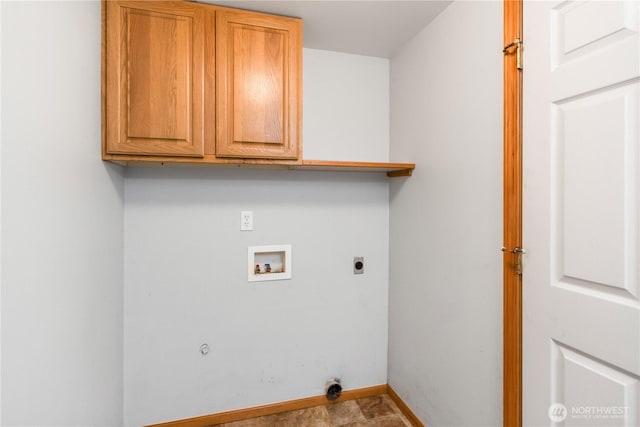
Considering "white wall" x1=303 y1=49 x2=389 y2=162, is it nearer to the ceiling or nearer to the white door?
the ceiling

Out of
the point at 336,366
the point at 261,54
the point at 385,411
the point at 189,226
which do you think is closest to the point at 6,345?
the point at 189,226

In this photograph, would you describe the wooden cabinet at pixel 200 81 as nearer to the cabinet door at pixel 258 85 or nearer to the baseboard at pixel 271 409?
the cabinet door at pixel 258 85

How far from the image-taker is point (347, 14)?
5.62 ft

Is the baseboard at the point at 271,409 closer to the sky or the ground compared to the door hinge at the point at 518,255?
closer to the ground

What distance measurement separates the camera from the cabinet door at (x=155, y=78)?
1.44 m

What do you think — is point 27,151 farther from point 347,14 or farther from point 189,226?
point 347,14

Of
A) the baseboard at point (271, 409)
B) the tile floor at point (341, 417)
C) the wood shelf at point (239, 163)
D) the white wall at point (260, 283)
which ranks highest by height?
the wood shelf at point (239, 163)

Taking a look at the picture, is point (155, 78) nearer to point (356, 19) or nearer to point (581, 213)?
point (356, 19)

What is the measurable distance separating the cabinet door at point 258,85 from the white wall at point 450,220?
76 centimetres

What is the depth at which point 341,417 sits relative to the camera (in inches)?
79.4

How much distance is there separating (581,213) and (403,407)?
1.67 meters

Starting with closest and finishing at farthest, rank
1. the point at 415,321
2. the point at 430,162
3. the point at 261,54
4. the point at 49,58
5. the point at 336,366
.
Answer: the point at 49,58 → the point at 261,54 → the point at 430,162 → the point at 415,321 → the point at 336,366

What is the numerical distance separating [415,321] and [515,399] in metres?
0.76

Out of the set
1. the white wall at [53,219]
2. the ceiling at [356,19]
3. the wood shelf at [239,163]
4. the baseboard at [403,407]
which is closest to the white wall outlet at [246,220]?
the wood shelf at [239,163]
